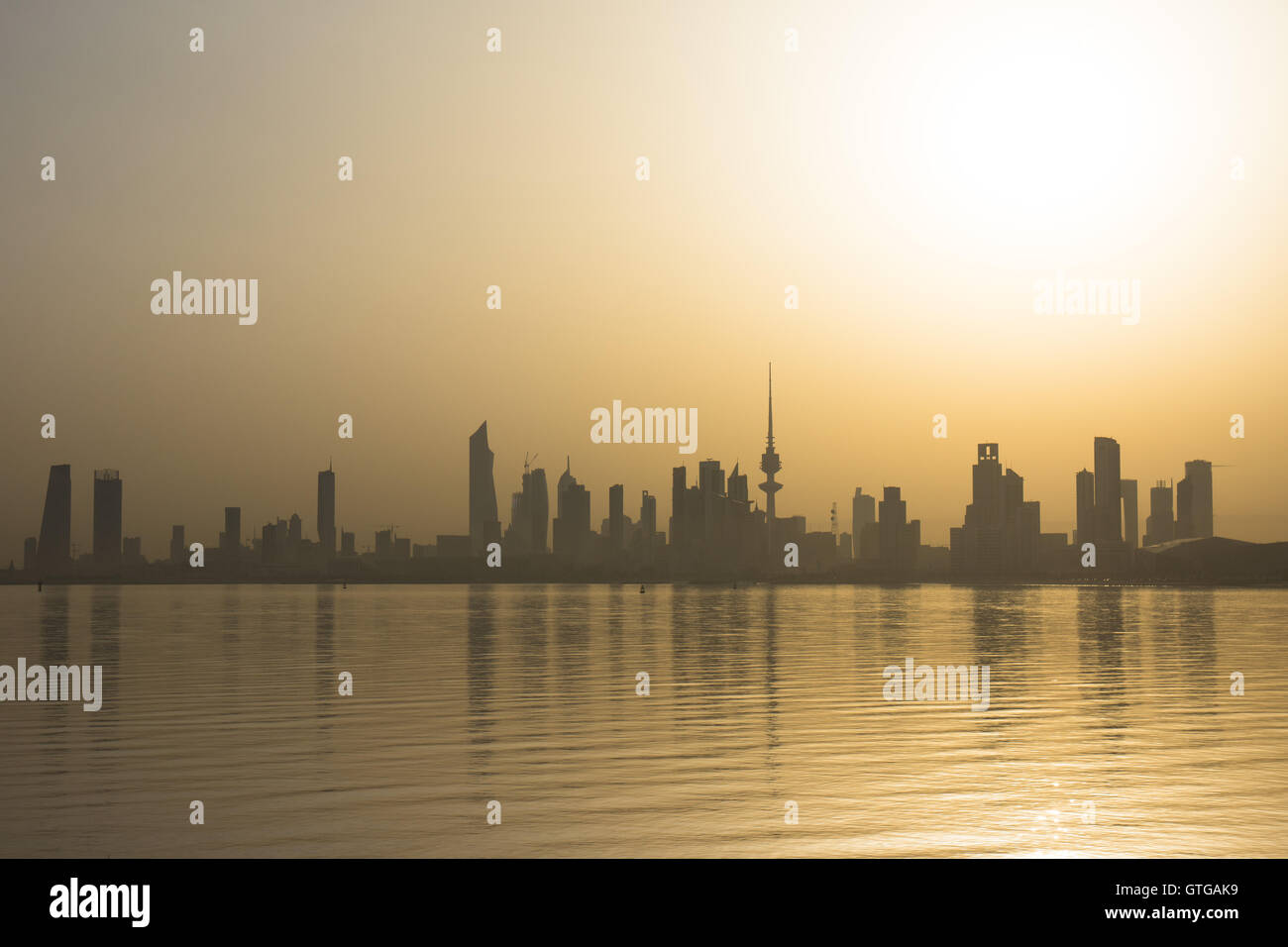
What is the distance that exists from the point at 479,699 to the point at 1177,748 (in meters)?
30.7

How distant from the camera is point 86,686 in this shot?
60.8 meters

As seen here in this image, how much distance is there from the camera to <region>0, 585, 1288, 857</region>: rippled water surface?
25312mm

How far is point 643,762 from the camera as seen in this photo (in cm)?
3584

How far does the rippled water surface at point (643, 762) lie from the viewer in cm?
2531

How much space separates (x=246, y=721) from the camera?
4597 centimetres

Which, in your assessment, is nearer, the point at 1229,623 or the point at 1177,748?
the point at 1177,748
